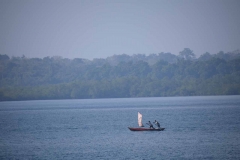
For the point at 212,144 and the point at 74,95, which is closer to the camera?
the point at 212,144

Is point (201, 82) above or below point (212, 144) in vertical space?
above

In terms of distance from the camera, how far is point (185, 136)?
179 ft

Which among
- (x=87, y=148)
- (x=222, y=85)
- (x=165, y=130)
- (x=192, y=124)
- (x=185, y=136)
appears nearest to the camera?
(x=87, y=148)

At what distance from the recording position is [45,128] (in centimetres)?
7012

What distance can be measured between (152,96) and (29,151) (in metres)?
142

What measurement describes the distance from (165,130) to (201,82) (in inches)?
4722

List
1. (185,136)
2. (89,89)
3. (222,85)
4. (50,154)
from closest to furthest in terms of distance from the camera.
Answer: (50,154)
(185,136)
(222,85)
(89,89)

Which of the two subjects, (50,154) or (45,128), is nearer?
(50,154)

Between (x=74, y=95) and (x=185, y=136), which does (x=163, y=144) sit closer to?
(x=185, y=136)

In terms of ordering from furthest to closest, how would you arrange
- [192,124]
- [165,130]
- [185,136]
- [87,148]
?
[192,124], [165,130], [185,136], [87,148]

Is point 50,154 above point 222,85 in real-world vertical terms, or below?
below

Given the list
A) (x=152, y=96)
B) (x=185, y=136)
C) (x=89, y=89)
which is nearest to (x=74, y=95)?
(x=89, y=89)

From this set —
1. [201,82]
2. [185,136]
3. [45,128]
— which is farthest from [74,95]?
[185,136]

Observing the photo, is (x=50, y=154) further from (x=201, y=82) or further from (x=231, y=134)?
(x=201, y=82)
